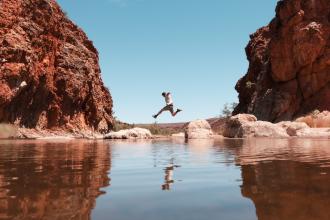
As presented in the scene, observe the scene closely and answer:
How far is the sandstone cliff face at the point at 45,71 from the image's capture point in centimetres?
2862

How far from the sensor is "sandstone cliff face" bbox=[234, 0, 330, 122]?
145 feet

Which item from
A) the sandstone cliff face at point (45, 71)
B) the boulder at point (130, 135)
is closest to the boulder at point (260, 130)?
the boulder at point (130, 135)

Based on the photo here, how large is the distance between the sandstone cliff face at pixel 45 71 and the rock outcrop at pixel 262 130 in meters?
15.9

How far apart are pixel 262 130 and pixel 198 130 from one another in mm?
5381

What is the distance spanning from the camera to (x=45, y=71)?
3312 centimetres

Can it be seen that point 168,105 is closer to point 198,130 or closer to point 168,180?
point 198,130

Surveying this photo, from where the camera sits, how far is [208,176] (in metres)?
4.82

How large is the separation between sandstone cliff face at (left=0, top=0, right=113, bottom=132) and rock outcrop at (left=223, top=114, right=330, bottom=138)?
625 inches

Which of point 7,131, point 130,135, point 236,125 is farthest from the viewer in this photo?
point 236,125

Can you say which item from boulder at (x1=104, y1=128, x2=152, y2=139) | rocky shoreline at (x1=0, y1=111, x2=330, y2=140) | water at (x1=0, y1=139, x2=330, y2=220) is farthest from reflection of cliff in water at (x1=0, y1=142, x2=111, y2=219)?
rocky shoreline at (x1=0, y1=111, x2=330, y2=140)

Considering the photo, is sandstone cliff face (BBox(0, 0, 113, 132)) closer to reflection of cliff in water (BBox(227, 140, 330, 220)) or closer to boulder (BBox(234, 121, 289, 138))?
boulder (BBox(234, 121, 289, 138))

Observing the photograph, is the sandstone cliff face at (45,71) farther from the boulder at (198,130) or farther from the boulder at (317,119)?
the boulder at (317,119)

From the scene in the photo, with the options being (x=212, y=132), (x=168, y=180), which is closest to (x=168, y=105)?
(x=212, y=132)

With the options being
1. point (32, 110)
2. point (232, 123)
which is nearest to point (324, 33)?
point (232, 123)
